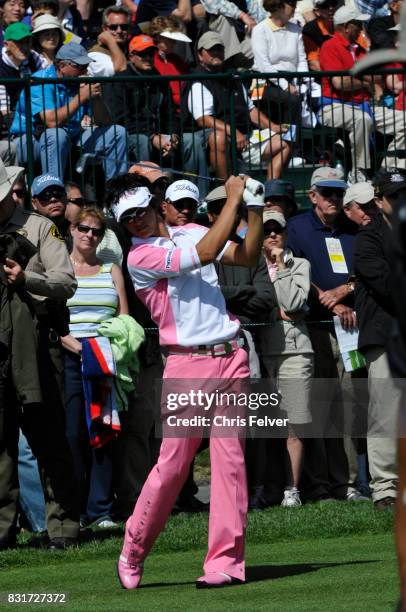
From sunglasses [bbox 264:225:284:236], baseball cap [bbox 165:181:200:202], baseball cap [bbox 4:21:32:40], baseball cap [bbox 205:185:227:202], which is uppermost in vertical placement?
baseball cap [bbox 4:21:32:40]

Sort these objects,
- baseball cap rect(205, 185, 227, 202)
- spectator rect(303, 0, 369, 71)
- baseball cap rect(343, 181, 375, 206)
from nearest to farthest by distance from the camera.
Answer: baseball cap rect(205, 185, 227, 202), baseball cap rect(343, 181, 375, 206), spectator rect(303, 0, 369, 71)

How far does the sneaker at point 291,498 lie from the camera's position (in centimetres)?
1038

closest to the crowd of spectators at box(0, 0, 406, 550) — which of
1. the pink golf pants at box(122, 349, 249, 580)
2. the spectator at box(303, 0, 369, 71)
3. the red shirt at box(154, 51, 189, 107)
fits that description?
the red shirt at box(154, 51, 189, 107)

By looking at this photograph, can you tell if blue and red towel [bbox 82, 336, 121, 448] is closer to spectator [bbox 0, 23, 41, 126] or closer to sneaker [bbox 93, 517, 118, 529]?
sneaker [bbox 93, 517, 118, 529]

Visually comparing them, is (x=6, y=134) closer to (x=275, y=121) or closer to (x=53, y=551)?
(x=275, y=121)

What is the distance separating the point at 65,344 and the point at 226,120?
126 inches

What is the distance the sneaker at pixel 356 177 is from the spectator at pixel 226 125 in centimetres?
65

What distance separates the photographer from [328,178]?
1140cm

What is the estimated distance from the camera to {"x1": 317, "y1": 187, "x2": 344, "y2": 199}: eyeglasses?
1130 centimetres

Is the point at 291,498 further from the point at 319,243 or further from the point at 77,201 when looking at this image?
the point at 77,201

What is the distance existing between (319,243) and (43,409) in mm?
3403

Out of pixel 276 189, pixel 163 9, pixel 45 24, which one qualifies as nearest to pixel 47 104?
pixel 276 189

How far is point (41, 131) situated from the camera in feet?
37.8

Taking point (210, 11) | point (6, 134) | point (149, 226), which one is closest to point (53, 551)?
point (149, 226)
